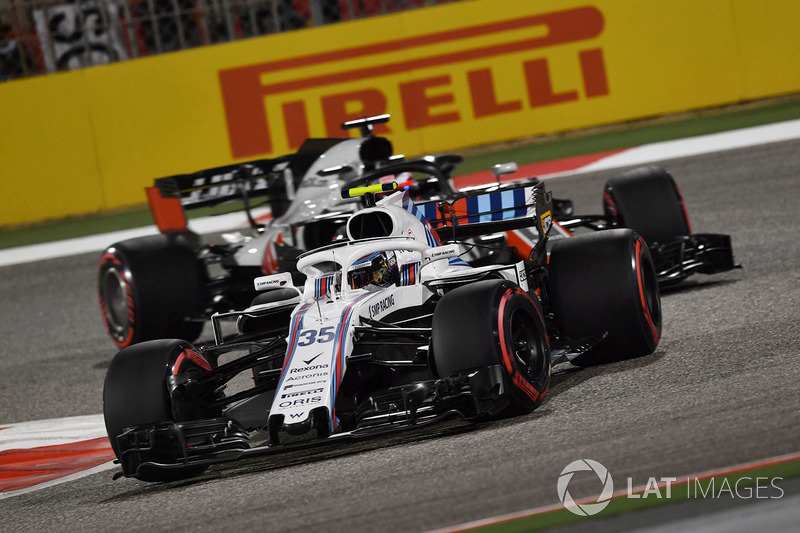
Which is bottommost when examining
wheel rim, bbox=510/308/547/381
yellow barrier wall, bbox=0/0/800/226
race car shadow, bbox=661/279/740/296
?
race car shadow, bbox=661/279/740/296

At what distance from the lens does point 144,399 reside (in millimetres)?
6113

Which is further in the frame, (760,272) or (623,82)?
(623,82)

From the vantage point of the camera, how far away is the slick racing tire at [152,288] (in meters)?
9.35

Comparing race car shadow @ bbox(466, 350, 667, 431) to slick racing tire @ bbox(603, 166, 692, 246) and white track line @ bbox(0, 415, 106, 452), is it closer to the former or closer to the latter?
slick racing tire @ bbox(603, 166, 692, 246)

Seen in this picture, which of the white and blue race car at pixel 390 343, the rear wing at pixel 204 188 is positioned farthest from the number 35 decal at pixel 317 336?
the rear wing at pixel 204 188

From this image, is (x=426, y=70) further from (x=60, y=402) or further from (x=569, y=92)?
(x=60, y=402)

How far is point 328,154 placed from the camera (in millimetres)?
9898

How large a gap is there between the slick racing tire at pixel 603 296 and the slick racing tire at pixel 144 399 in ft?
6.96

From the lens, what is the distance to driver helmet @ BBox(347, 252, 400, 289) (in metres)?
6.76

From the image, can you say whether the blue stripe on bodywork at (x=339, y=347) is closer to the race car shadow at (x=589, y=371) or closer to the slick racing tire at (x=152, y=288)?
the race car shadow at (x=589, y=371)

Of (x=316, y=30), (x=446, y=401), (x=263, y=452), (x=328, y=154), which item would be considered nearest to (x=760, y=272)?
(x=328, y=154)

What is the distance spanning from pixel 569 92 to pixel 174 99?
16.8 ft

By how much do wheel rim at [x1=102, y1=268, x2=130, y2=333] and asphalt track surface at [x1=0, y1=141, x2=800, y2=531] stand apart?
2.77 ft

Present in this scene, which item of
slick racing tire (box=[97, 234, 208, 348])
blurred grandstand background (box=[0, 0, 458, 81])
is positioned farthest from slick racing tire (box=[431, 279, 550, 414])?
blurred grandstand background (box=[0, 0, 458, 81])
